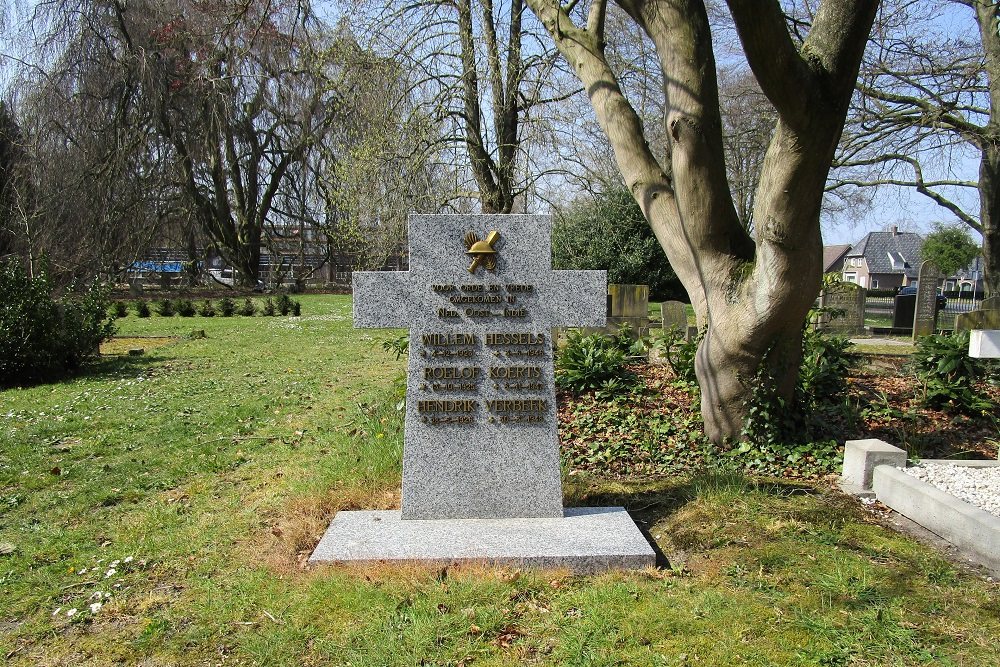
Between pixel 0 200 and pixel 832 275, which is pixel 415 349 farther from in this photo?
pixel 0 200

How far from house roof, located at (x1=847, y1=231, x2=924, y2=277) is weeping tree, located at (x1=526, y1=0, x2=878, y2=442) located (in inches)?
2803

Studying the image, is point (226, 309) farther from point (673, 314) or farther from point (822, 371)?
point (822, 371)

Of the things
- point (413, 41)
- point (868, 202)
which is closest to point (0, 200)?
point (413, 41)

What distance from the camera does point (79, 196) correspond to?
2173cm

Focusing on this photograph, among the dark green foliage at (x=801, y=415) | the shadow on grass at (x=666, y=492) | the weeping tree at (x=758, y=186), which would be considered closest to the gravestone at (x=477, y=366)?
the shadow on grass at (x=666, y=492)

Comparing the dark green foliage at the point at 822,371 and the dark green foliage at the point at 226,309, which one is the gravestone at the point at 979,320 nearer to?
the dark green foliage at the point at 822,371

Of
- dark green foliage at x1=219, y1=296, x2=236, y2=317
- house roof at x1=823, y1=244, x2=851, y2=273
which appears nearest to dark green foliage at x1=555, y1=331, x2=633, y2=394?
dark green foliage at x1=219, y1=296, x2=236, y2=317

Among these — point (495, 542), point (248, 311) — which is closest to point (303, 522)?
point (495, 542)

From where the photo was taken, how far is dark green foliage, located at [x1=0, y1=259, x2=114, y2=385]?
9.74m

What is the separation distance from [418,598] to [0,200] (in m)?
23.8

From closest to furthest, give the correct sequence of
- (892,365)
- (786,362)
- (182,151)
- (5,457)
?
(786,362) < (5,457) < (892,365) < (182,151)

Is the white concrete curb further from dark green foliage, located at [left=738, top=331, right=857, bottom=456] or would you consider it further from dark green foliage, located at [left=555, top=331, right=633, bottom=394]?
dark green foliage, located at [left=555, top=331, right=633, bottom=394]

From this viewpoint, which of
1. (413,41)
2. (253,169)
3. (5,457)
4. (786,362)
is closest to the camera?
(786,362)

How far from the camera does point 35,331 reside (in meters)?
9.96
